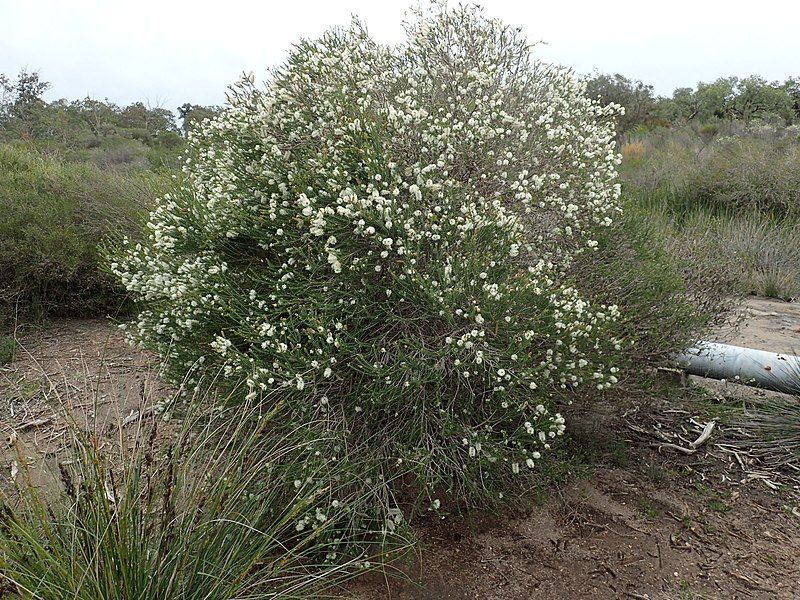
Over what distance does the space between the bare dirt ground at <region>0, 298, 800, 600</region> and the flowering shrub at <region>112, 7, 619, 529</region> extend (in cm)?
31

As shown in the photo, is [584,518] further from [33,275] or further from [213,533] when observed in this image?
[33,275]

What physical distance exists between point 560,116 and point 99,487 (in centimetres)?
319

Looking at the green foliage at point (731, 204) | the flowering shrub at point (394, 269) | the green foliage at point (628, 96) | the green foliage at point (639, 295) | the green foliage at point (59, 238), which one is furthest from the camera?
the green foliage at point (628, 96)

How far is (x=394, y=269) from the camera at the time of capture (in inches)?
116

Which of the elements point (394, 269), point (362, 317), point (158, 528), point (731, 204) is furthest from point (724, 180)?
point (158, 528)

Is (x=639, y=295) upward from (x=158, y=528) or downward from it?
upward

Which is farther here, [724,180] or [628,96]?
[628,96]

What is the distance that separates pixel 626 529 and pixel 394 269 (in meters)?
1.80

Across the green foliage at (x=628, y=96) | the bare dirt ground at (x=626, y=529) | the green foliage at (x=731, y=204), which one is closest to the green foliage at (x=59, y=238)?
the bare dirt ground at (x=626, y=529)

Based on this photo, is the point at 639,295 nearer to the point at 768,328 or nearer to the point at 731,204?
the point at 768,328

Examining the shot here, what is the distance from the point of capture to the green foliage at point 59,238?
19.4 ft

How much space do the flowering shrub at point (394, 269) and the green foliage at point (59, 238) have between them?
263 cm

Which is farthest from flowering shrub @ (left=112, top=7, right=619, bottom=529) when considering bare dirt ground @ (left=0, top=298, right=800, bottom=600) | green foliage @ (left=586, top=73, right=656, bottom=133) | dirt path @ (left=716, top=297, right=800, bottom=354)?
green foliage @ (left=586, top=73, right=656, bottom=133)

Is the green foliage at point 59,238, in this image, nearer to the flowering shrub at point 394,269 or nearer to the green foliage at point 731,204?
the flowering shrub at point 394,269
